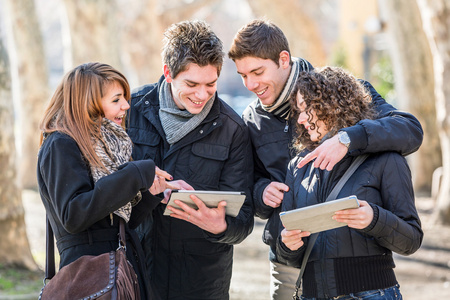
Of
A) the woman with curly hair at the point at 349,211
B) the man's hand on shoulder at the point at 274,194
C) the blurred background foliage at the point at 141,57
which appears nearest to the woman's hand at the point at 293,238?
the woman with curly hair at the point at 349,211

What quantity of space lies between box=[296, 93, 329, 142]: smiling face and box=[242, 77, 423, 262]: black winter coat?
0.50 feet

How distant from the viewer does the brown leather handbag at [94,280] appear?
9.89 feet

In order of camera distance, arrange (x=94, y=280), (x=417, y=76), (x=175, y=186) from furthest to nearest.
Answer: (x=417, y=76), (x=175, y=186), (x=94, y=280)

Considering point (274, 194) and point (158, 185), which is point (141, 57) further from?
point (158, 185)

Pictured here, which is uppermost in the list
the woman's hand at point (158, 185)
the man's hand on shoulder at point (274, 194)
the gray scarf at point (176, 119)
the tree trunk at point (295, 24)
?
the tree trunk at point (295, 24)

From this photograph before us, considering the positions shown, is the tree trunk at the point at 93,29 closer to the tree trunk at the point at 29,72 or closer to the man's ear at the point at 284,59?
the tree trunk at the point at 29,72

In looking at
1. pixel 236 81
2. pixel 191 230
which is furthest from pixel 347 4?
pixel 191 230

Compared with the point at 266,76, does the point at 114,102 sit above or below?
below

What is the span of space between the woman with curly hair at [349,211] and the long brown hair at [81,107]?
99 centimetres

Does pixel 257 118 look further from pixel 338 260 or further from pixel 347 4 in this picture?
pixel 347 4

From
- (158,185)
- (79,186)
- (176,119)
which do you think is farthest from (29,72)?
(79,186)

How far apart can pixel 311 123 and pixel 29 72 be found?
1367 cm

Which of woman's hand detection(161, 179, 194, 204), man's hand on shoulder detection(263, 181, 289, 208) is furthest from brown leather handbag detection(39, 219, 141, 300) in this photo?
man's hand on shoulder detection(263, 181, 289, 208)

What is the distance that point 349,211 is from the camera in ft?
9.61
